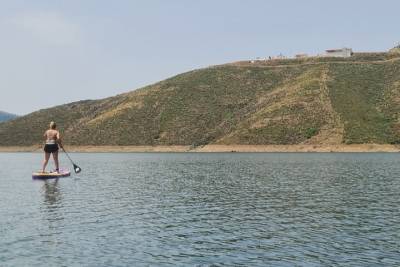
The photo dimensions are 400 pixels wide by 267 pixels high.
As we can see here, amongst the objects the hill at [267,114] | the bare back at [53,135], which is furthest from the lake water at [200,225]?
the hill at [267,114]

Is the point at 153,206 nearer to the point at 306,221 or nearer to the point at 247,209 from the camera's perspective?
the point at 247,209

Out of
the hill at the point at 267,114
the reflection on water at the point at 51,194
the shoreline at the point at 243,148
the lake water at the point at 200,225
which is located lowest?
the lake water at the point at 200,225

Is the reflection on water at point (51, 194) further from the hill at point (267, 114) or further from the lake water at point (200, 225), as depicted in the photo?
the hill at point (267, 114)

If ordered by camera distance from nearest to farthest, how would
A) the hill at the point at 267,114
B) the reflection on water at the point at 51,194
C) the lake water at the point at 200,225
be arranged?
the lake water at the point at 200,225 < the reflection on water at the point at 51,194 < the hill at the point at 267,114

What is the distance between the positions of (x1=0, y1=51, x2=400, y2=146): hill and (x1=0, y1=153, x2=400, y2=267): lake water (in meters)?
99.4

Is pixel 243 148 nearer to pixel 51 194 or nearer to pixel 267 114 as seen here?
pixel 267 114

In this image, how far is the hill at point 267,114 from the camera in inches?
5566

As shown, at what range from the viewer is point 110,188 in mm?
42406

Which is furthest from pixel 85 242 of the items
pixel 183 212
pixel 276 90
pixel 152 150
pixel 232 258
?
pixel 276 90

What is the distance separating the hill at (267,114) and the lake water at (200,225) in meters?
99.4

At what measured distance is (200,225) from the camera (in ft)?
82.8

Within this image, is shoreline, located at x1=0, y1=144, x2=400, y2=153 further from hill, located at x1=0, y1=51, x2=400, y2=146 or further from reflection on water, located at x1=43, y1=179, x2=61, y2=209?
reflection on water, located at x1=43, y1=179, x2=61, y2=209

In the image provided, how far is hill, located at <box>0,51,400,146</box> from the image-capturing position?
141375mm

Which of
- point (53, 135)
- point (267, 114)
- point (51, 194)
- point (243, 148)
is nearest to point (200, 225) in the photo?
point (51, 194)
